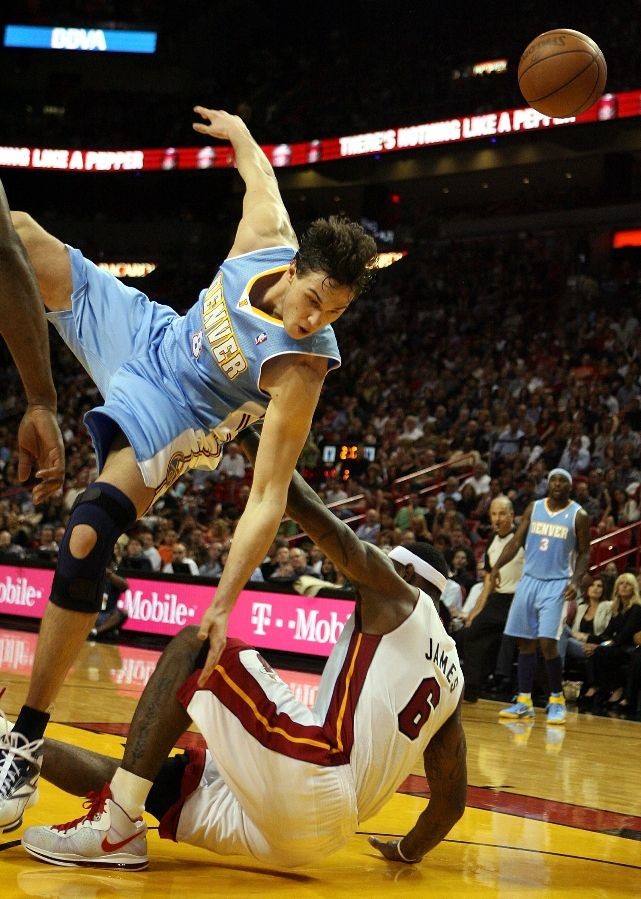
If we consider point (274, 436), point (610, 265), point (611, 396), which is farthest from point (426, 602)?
point (610, 265)

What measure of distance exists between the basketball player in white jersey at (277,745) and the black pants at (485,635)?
645 centimetres

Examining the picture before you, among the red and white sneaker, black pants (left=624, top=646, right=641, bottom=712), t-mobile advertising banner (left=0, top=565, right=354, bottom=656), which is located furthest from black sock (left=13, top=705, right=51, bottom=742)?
t-mobile advertising banner (left=0, top=565, right=354, bottom=656)

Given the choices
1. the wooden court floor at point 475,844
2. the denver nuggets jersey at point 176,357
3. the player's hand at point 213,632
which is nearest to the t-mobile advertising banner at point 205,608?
the wooden court floor at point 475,844

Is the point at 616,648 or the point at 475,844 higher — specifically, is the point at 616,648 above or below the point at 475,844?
above

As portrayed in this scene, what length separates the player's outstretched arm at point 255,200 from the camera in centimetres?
429

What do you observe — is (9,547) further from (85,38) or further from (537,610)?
(85,38)

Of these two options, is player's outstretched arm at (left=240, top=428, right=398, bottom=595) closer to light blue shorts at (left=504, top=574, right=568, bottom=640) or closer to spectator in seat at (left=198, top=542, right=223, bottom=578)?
light blue shorts at (left=504, top=574, right=568, bottom=640)

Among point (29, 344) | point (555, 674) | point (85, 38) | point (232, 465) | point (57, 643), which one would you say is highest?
point (85, 38)

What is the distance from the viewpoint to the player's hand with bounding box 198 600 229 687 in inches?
125

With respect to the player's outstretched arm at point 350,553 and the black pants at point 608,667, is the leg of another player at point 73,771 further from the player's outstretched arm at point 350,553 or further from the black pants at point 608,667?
the black pants at point 608,667

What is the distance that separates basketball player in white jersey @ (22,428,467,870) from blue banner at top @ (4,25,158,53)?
97.7 ft

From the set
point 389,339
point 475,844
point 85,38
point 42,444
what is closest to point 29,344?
point 42,444

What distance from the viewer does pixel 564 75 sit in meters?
6.88

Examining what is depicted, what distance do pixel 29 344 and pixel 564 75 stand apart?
204 inches
